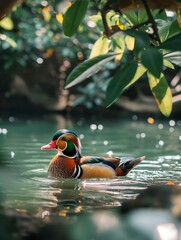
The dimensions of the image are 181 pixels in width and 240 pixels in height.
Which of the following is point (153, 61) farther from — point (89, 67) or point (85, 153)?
point (85, 153)

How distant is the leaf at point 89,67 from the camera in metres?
2.70

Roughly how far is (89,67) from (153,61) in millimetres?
400

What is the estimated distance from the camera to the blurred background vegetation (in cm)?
1487

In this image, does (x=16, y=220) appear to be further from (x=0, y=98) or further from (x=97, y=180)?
(x=0, y=98)

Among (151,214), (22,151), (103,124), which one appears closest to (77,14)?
(151,214)

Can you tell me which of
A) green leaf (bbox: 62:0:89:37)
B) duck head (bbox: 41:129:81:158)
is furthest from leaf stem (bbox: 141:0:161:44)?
duck head (bbox: 41:129:81:158)

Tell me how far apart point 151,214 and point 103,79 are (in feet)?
45.2

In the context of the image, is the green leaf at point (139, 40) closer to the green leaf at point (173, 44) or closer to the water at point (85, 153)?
the green leaf at point (173, 44)

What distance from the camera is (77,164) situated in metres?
6.72

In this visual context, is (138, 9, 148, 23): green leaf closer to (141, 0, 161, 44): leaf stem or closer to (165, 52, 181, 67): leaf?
(141, 0, 161, 44): leaf stem

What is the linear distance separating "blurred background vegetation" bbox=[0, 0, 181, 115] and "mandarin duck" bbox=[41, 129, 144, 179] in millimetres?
7187

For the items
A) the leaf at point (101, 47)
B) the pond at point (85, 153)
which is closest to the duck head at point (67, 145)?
the pond at point (85, 153)

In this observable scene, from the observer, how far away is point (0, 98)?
16.9 meters

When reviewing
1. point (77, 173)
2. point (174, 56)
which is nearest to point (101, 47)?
point (174, 56)
